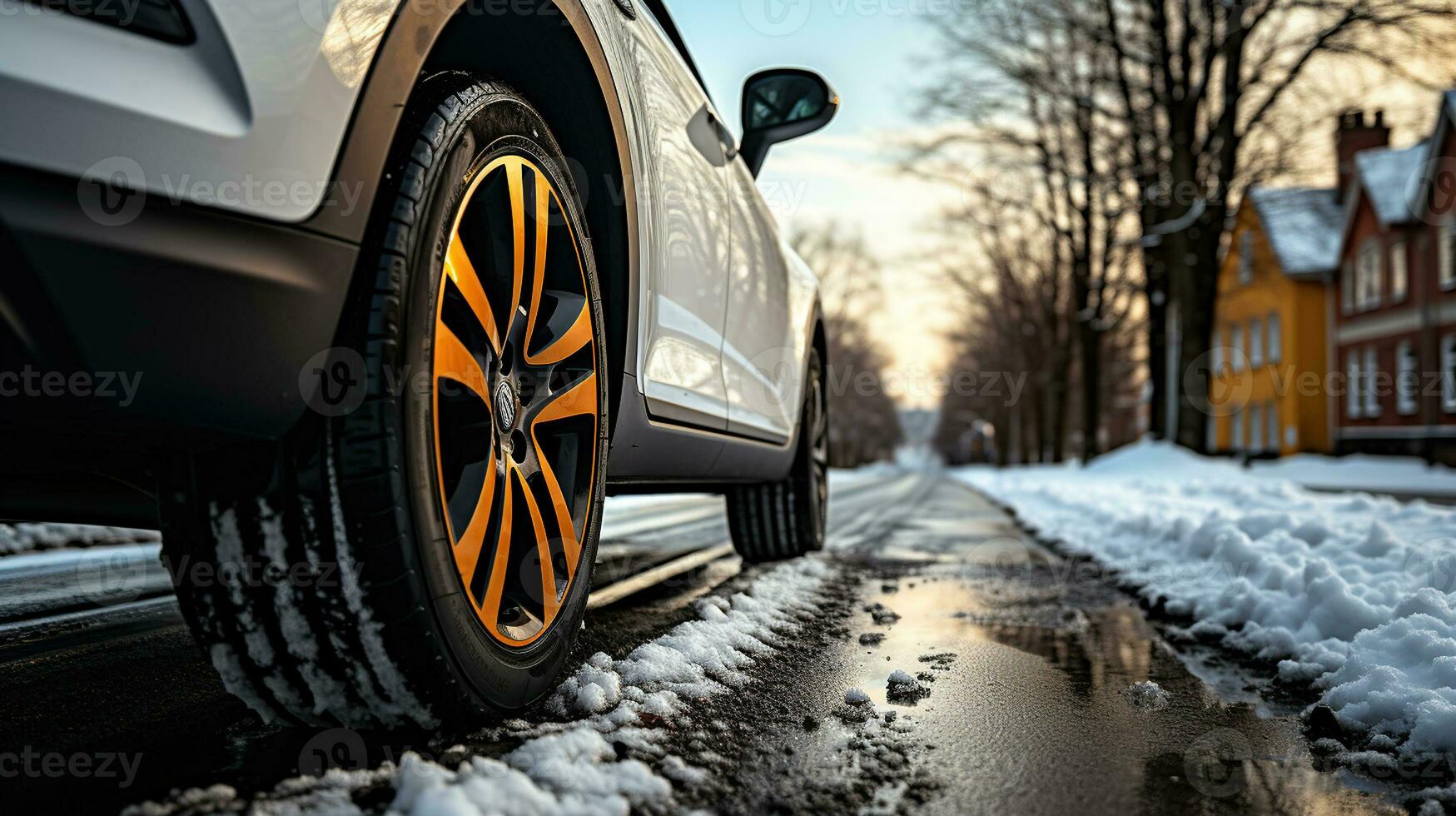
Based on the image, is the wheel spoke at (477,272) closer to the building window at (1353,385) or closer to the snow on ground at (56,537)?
the snow on ground at (56,537)

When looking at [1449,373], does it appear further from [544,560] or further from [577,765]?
[577,765]

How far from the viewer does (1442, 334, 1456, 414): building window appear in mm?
28188

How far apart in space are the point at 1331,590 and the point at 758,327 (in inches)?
79.9

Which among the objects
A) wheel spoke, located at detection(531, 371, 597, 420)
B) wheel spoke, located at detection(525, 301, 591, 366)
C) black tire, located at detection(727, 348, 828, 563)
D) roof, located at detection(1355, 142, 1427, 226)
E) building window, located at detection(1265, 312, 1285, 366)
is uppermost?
roof, located at detection(1355, 142, 1427, 226)

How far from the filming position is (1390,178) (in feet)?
108

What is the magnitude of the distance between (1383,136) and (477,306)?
42115 millimetres

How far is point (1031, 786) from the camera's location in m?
1.83

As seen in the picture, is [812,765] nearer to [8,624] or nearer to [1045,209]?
[8,624]

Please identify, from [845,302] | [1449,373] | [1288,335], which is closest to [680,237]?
[1449,373]

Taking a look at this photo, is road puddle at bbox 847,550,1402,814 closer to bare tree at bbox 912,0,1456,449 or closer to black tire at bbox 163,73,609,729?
black tire at bbox 163,73,609,729

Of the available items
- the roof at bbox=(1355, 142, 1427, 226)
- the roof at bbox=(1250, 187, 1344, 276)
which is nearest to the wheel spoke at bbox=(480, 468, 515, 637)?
the roof at bbox=(1250, 187, 1344, 276)

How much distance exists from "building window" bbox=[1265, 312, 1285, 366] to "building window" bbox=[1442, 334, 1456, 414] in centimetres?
890

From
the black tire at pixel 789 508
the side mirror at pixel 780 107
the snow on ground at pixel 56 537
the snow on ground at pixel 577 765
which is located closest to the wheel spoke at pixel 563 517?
the snow on ground at pixel 577 765

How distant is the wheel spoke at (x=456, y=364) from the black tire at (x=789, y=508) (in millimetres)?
2974
